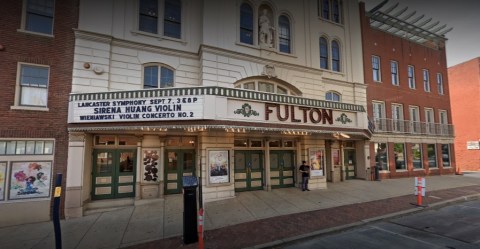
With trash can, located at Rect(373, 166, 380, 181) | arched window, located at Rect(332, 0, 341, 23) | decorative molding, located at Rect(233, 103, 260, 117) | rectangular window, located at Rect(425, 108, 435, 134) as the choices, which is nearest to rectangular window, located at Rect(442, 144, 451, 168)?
rectangular window, located at Rect(425, 108, 435, 134)

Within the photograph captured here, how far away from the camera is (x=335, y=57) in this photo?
17.2 metres

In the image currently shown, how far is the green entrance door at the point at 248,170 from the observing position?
43.3ft

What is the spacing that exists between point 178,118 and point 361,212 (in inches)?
322

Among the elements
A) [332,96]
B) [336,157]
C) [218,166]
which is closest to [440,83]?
[332,96]

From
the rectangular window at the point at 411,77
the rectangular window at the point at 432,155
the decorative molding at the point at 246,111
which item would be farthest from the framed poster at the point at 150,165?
the rectangular window at the point at 432,155

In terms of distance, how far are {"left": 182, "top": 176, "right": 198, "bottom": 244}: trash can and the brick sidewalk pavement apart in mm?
232

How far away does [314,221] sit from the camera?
8664 millimetres

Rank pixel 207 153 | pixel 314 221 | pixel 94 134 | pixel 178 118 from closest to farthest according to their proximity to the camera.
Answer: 1. pixel 314 221
2. pixel 178 118
3. pixel 94 134
4. pixel 207 153

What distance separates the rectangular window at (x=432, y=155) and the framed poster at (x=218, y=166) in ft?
65.9

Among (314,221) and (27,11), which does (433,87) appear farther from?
(27,11)

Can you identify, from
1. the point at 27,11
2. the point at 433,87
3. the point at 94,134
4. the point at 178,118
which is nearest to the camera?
the point at 178,118

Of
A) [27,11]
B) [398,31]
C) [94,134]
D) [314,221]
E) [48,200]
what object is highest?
[398,31]

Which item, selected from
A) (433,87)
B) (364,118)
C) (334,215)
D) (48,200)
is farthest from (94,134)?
(433,87)

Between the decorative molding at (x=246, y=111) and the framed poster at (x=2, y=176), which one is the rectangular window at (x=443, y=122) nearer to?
the decorative molding at (x=246, y=111)
